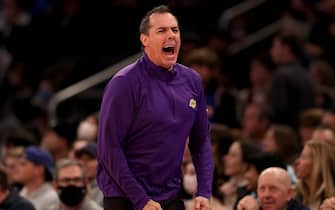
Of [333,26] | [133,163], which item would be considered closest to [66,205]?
[133,163]

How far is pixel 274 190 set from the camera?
7.64 meters

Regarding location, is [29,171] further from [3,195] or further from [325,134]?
[325,134]

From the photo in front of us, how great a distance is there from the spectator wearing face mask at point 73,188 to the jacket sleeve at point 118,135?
205 cm

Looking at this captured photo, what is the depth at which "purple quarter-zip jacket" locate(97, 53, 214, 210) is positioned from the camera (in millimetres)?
6438

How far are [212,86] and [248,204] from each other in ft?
11.6

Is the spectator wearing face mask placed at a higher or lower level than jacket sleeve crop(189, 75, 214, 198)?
lower

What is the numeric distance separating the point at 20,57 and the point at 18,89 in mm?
550

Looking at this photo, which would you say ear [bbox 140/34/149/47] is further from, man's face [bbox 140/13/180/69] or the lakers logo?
the lakers logo

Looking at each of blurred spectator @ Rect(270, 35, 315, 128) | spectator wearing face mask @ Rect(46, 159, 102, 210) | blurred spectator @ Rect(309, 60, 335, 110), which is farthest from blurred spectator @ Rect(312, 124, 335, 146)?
blurred spectator @ Rect(309, 60, 335, 110)

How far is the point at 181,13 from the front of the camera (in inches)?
571

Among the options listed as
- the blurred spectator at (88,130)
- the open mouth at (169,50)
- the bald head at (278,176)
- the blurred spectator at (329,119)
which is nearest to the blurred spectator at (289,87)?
the blurred spectator at (329,119)

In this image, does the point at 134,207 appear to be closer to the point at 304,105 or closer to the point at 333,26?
the point at 304,105

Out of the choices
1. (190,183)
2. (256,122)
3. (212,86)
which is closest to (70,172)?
(190,183)

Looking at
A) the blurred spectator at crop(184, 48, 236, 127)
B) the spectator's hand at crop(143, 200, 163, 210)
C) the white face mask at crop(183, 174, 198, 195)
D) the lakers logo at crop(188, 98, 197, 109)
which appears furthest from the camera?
the blurred spectator at crop(184, 48, 236, 127)
